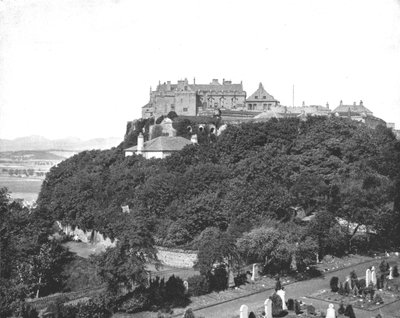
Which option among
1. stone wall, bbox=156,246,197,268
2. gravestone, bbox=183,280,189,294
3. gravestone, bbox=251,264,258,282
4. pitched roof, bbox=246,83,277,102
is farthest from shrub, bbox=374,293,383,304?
pitched roof, bbox=246,83,277,102

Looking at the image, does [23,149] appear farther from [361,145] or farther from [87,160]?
[361,145]

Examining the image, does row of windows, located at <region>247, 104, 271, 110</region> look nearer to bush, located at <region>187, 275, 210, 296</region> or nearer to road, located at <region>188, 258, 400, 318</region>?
road, located at <region>188, 258, 400, 318</region>

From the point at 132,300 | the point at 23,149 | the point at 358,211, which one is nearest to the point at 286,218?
the point at 358,211

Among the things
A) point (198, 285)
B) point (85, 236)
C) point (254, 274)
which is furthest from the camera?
point (85, 236)

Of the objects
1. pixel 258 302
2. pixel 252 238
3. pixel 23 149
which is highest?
pixel 23 149

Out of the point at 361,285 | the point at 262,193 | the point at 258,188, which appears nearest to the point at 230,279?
the point at 361,285

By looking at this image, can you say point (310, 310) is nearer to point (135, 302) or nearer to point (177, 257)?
point (135, 302)
